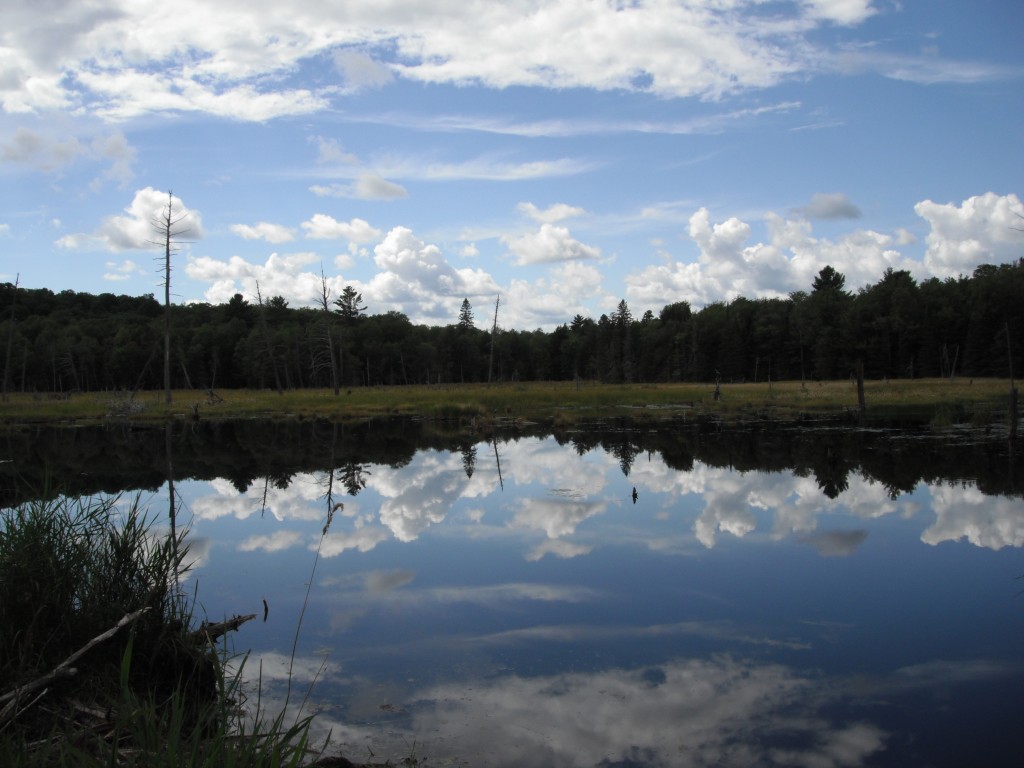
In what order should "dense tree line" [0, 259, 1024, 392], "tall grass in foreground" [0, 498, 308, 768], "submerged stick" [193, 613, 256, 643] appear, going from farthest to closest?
"dense tree line" [0, 259, 1024, 392], "submerged stick" [193, 613, 256, 643], "tall grass in foreground" [0, 498, 308, 768]

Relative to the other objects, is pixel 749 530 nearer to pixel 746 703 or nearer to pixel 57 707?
pixel 746 703

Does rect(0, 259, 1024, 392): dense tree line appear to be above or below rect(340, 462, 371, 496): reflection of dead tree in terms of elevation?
above

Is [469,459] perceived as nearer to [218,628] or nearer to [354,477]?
[354,477]

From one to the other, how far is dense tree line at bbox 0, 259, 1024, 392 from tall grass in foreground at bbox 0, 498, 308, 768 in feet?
167

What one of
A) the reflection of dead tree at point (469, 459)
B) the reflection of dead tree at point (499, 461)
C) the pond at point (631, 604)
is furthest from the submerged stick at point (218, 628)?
the reflection of dead tree at point (469, 459)

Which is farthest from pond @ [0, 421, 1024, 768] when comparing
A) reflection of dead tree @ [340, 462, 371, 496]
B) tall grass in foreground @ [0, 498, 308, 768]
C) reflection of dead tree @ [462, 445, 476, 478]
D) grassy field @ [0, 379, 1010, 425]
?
grassy field @ [0, 379, 1010, 425]

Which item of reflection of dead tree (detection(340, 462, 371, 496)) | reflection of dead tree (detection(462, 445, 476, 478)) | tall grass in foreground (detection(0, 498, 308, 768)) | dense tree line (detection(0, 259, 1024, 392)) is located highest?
dense tree line (detection(0, 259, 1024, 392))

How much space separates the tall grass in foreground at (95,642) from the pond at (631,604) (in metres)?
0.75

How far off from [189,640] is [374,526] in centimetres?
781

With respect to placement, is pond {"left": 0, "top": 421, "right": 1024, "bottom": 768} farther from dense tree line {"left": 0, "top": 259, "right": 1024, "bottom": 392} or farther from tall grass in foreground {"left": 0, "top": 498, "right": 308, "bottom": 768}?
dense tree line {"left": 0, "top": 259, "right": 1024, "bottom": 392}

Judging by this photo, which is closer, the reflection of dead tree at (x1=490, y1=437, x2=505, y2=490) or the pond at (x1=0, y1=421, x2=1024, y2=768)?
the pond at (x1=0, y1=421, x2=1024, y2=768)

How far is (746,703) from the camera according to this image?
21.5 ft

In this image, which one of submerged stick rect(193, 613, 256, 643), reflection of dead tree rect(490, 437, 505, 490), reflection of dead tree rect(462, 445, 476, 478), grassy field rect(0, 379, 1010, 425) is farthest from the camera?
grassy field rect(0, 379, 1010, 425)

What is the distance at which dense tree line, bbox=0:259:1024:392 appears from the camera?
7862 cm
